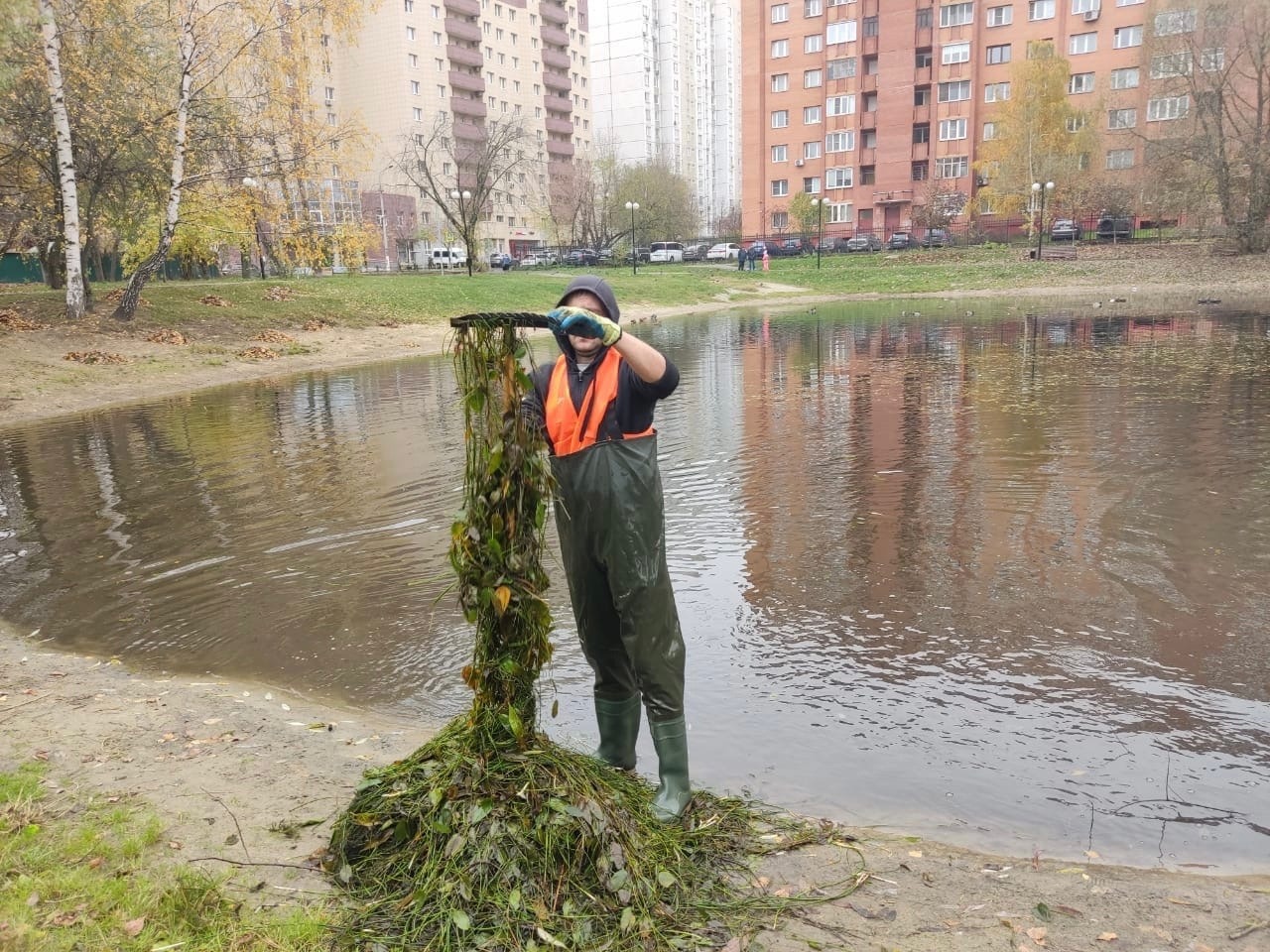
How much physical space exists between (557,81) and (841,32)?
40773 mm

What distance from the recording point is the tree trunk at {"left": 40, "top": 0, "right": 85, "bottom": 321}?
1975cm

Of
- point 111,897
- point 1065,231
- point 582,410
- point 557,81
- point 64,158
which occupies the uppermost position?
point 557,81

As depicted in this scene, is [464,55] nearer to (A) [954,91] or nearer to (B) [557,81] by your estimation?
(B) [557,81]

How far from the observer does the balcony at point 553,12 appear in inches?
3912

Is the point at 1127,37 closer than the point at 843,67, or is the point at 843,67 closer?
the point at 1127,37

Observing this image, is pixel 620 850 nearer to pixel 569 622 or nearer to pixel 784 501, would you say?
pixel 569 622

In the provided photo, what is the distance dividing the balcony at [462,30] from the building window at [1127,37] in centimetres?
5366

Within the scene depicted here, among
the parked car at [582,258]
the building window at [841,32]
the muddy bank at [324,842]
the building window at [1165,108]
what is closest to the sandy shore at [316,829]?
the muddy bank at [324,842]

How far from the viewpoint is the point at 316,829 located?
3.79m

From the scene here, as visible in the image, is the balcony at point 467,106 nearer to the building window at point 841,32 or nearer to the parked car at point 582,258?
the parked car at point 582,258

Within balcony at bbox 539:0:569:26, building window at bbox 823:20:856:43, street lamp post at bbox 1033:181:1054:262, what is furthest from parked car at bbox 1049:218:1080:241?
balcony at bbox 539:0:569:26

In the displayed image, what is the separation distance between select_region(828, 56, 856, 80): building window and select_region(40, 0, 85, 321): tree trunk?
57006mm

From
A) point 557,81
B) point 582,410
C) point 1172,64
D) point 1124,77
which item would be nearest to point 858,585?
point 582,410

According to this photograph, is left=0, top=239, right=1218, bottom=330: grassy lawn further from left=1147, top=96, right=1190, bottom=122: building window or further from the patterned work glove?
left=1147, top=96, right=1190, bottom=122: building window
